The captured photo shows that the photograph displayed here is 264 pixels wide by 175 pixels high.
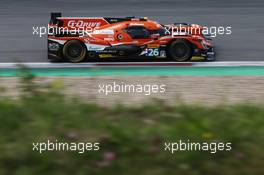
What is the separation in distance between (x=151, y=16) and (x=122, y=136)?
1414cm

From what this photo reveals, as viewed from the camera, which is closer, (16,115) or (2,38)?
(16,115)

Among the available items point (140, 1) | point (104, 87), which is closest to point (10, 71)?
point (104, 87)

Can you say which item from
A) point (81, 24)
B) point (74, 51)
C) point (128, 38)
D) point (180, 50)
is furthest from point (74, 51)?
point (180, 50)

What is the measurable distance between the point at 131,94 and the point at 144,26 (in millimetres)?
5623

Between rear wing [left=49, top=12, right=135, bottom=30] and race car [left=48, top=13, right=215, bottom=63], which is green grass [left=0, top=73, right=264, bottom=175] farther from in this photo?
rear wing [left=49, top=12, right=135, bottom=30]

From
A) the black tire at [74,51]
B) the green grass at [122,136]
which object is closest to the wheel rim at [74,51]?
the black tire at [74,51]

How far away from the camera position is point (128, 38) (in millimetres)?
13938

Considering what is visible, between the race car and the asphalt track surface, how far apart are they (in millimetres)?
928

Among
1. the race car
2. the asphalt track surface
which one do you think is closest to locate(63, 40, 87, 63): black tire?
the race car

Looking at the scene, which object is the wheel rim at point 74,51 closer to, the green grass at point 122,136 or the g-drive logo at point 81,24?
the g-drive logo at point 81,24

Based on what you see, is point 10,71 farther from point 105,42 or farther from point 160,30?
point 160,30

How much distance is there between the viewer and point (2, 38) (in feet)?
54.2

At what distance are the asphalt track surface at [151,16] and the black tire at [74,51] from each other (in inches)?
32.6

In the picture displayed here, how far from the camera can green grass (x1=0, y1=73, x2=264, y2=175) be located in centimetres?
493
